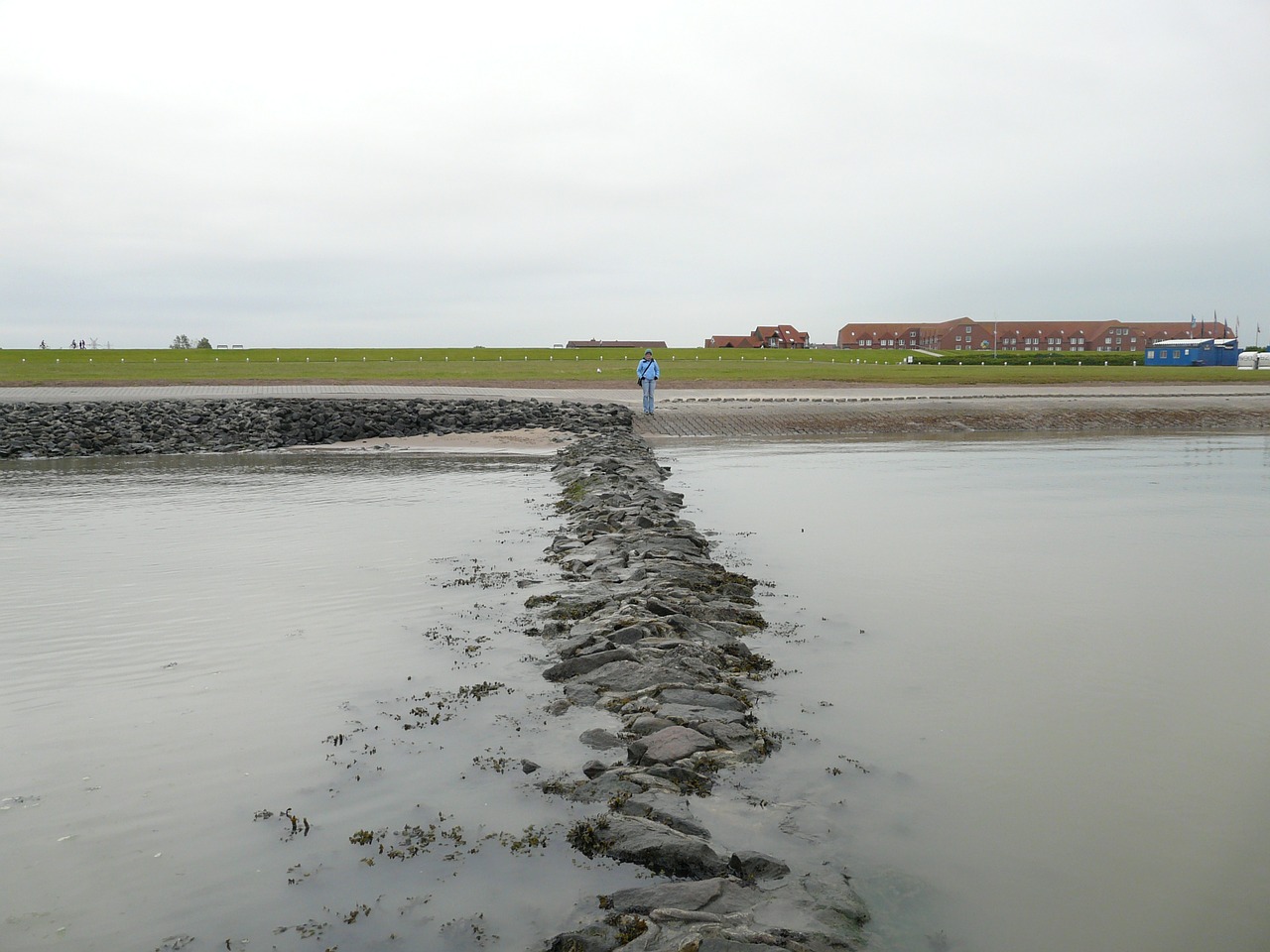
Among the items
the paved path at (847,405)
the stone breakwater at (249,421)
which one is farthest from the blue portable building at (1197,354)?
the stone breakwater at (249,421)

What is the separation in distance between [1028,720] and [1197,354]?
95.2 meters

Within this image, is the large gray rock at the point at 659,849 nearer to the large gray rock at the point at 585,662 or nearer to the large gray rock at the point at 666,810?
the large gray rock at the point at 666,810

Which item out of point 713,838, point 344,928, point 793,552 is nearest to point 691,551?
point 793,552

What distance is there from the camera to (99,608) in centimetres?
921

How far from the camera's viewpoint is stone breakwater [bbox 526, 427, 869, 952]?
3977 mm

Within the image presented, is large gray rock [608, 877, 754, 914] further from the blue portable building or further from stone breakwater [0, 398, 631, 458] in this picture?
the blue portable building

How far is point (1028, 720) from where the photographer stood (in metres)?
6.43

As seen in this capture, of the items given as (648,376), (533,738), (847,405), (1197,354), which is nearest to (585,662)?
(533,738)

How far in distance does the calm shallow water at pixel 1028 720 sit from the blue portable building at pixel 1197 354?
8452 centimetres

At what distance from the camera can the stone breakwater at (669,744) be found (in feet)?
13.0

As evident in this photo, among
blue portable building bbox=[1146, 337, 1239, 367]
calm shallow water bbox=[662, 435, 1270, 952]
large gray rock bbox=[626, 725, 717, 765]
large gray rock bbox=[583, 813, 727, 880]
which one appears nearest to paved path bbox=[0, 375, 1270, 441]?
calm shallow water bbox=[662, 435, 1270, 952]

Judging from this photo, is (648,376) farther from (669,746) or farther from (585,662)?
(669,746)

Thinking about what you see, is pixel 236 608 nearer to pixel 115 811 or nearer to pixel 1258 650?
pixel 115 811

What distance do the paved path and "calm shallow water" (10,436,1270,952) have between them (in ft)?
67.6
